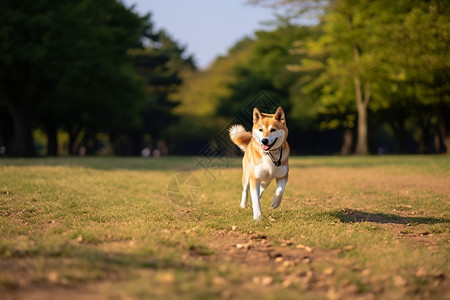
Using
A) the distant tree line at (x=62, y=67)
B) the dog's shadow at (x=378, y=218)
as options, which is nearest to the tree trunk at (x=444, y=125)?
the distant tree line at (x=62, y=67)

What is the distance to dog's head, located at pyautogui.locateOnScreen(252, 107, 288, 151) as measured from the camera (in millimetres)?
6949

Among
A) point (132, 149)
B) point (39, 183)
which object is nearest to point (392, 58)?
point (39, 183)

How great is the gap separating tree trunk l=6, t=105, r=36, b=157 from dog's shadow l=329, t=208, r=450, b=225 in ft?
81.5

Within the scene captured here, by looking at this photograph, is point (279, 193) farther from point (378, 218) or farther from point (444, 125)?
point (444, 125)

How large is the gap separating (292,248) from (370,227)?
224 cm

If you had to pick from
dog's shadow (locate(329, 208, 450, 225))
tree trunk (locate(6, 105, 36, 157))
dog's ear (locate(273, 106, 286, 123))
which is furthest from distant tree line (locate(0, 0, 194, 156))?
dog's shadow (locate(329, 208, 450, 225))

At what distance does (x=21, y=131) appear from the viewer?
29.1m

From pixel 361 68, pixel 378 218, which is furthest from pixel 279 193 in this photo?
pixel 361 68

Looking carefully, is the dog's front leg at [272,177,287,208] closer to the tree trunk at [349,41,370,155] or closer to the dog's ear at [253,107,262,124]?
the dog's ear at [253,107,262,124]

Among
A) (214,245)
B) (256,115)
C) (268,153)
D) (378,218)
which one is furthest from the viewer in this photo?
(378,218)

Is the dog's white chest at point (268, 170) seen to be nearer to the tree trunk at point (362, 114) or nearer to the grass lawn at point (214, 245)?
the grass lawn at point (214, 245)

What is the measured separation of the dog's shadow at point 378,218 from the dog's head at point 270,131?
2.12 m

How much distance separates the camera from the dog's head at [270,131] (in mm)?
6949

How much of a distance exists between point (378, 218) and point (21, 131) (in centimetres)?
2666
